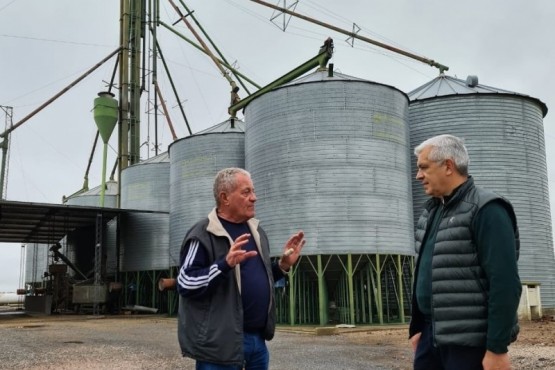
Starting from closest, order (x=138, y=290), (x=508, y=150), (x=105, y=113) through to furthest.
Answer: (x=508, y=150) → (x=138, y=290) → (x=105, y=113)

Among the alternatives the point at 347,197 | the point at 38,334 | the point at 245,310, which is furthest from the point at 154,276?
the point at 245,310

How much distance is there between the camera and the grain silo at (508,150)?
20.0m

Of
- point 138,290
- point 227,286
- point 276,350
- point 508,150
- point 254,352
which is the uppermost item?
point 508,150

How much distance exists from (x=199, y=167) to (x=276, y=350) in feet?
44.5

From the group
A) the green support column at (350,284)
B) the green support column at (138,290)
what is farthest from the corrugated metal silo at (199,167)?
the green support column at (350,284)

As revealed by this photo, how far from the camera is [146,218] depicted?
95.0 ft

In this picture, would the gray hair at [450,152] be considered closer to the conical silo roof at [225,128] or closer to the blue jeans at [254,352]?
the blue jeans at [254,352]

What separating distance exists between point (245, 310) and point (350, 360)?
6528 millimetres

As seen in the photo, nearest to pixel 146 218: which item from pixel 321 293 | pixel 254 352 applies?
pixel 321 293

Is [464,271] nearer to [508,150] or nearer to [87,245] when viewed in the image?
[508,150]

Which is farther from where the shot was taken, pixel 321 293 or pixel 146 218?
pixel 146 218

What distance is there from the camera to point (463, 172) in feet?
11.1

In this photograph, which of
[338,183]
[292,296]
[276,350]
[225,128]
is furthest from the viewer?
[225,128]

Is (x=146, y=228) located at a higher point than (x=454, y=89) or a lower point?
A: lower
